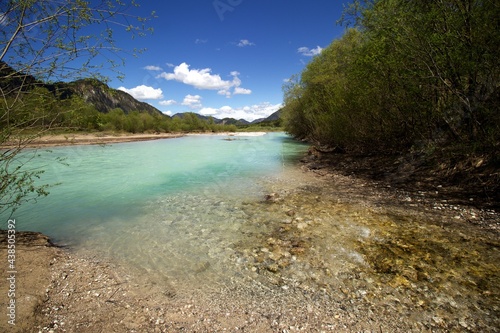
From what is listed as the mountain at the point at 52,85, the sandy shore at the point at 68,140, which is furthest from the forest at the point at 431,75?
the sandy shore at the point at 68,140

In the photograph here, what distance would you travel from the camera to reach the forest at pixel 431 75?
763 centimetres

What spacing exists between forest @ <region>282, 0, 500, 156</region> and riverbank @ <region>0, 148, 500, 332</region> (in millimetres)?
3877

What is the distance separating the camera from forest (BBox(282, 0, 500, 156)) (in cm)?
763

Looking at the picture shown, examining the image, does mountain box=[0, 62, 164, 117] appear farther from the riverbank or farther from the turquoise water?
the riverbank

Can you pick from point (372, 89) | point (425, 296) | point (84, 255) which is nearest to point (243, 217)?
point (84, 255)

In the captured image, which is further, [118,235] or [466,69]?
[466,69]

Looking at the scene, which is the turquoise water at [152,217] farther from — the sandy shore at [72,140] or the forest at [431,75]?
the forest at [431,75]

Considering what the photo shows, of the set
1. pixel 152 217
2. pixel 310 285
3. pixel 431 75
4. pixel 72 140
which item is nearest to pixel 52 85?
pixel 72 140

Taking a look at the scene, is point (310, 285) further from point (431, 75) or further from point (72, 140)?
point (431, 75)

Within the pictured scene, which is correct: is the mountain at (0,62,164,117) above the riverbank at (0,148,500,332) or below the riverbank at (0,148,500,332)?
above

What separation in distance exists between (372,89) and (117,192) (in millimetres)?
15122

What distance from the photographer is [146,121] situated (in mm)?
91688

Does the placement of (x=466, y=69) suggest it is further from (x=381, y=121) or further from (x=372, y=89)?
(x=381, y=121)

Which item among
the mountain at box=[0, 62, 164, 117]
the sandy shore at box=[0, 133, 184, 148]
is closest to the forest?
the mountain at box=[0, 62, 164, 117]
